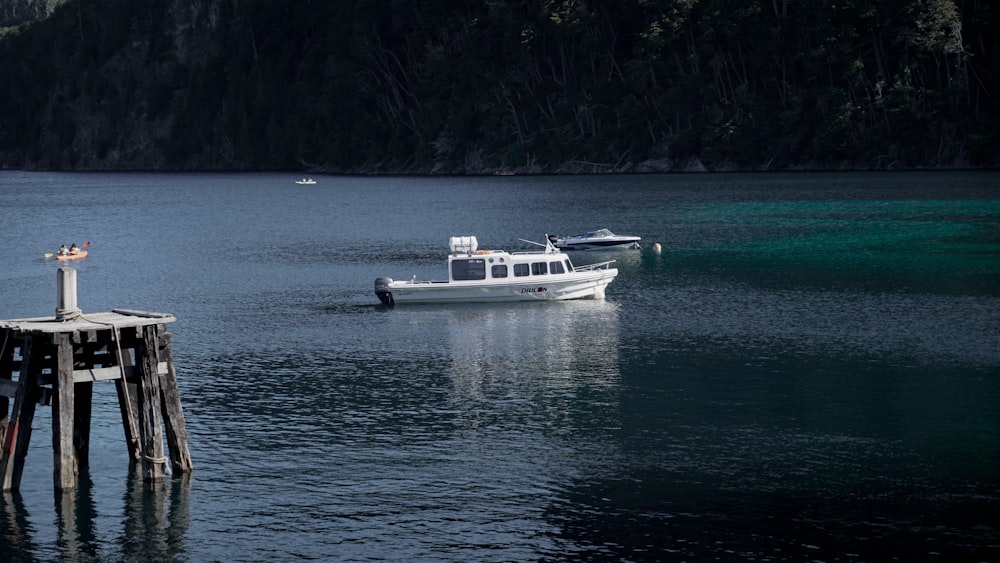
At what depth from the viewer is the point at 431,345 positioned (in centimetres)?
5425

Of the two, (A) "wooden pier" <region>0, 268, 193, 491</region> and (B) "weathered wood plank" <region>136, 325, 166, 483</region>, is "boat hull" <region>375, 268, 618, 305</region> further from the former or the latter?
(B) "weathered wood plank" <region>136, 325, 166, 483</region>

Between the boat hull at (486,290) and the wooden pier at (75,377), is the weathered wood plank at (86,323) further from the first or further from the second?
the boat hull at (486,290)


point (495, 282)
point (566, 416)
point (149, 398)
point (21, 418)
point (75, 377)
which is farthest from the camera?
point (495, 282)

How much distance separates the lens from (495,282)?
65.9 metres

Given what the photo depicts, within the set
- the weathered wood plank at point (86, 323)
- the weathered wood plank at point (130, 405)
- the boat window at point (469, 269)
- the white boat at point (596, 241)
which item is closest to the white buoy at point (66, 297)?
the weathered wood plank at point (86, 323)

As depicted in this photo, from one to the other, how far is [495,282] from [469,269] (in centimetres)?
154

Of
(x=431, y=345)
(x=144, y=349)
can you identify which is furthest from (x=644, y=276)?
(x=144, y=349)

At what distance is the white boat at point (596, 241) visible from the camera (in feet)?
308

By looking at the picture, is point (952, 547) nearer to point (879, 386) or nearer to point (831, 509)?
point (831, 509)

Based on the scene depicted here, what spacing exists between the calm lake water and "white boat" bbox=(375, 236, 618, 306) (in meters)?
1.14

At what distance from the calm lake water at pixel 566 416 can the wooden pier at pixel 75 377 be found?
1.08m

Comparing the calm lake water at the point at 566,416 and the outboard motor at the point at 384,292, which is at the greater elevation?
the outboard motor at the point at 384,292

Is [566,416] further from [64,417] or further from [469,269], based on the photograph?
[469,269]

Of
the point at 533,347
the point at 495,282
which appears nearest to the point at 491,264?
the point at 495,282
